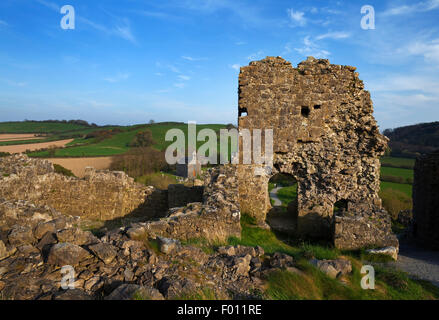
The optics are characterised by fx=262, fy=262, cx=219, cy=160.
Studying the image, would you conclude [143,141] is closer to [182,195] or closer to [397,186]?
[182,195]

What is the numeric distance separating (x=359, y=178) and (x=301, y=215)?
2.28m

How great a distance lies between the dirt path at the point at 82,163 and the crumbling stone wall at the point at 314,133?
22156mm

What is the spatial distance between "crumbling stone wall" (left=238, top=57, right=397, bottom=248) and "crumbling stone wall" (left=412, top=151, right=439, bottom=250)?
240 cm

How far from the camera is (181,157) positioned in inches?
1259

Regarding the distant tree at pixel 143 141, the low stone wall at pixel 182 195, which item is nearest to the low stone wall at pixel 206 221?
the low stone wall at pixel 182 195

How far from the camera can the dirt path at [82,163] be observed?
27.0 meters

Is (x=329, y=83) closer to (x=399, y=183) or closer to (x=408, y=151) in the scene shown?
(x=399, y=183)

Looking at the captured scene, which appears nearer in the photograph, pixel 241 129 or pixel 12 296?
pixel 12 296

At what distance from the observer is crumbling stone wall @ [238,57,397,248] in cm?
876

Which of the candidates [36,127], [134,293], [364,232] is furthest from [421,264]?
[36,127]

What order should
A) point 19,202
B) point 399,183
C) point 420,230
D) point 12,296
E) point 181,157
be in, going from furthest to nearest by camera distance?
point 181,157, point 399,183, point 420,230, point 19,202, point 12,296

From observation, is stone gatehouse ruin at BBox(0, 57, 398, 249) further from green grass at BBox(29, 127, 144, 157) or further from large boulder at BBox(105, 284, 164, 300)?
green grass at BBox(29, 127, 144, 157)

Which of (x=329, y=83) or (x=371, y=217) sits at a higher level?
(x=329, y=83)
